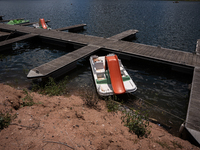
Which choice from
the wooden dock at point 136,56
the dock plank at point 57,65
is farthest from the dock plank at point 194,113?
the dock plank at point 57,65

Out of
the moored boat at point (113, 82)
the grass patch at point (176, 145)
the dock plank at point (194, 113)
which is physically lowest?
the grass patch at point (176, 145)

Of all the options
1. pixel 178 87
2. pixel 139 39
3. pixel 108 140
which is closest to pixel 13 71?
pixel 108 140

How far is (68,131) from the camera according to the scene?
534 centimetres

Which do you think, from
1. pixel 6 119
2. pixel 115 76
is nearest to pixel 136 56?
pixel 115 76

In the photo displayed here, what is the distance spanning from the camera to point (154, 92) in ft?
34.4

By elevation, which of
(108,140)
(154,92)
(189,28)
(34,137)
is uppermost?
(189,28)

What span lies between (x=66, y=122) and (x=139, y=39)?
65.9ft

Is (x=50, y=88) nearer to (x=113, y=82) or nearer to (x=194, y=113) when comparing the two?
(x=113, y=82)

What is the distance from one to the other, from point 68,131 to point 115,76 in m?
5.20

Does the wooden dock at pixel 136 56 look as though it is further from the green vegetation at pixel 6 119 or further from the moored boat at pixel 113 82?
the green vegetation at pixel 6 119

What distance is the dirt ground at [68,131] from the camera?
15.5 feet

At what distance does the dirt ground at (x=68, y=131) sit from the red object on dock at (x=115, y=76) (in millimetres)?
2207

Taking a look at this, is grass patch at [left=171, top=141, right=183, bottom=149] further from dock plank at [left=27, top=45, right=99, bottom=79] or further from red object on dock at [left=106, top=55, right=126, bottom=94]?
dock plank at [left=27, top=45, right=99, bottom=79]

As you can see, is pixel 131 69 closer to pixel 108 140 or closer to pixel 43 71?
pixel 43 71
